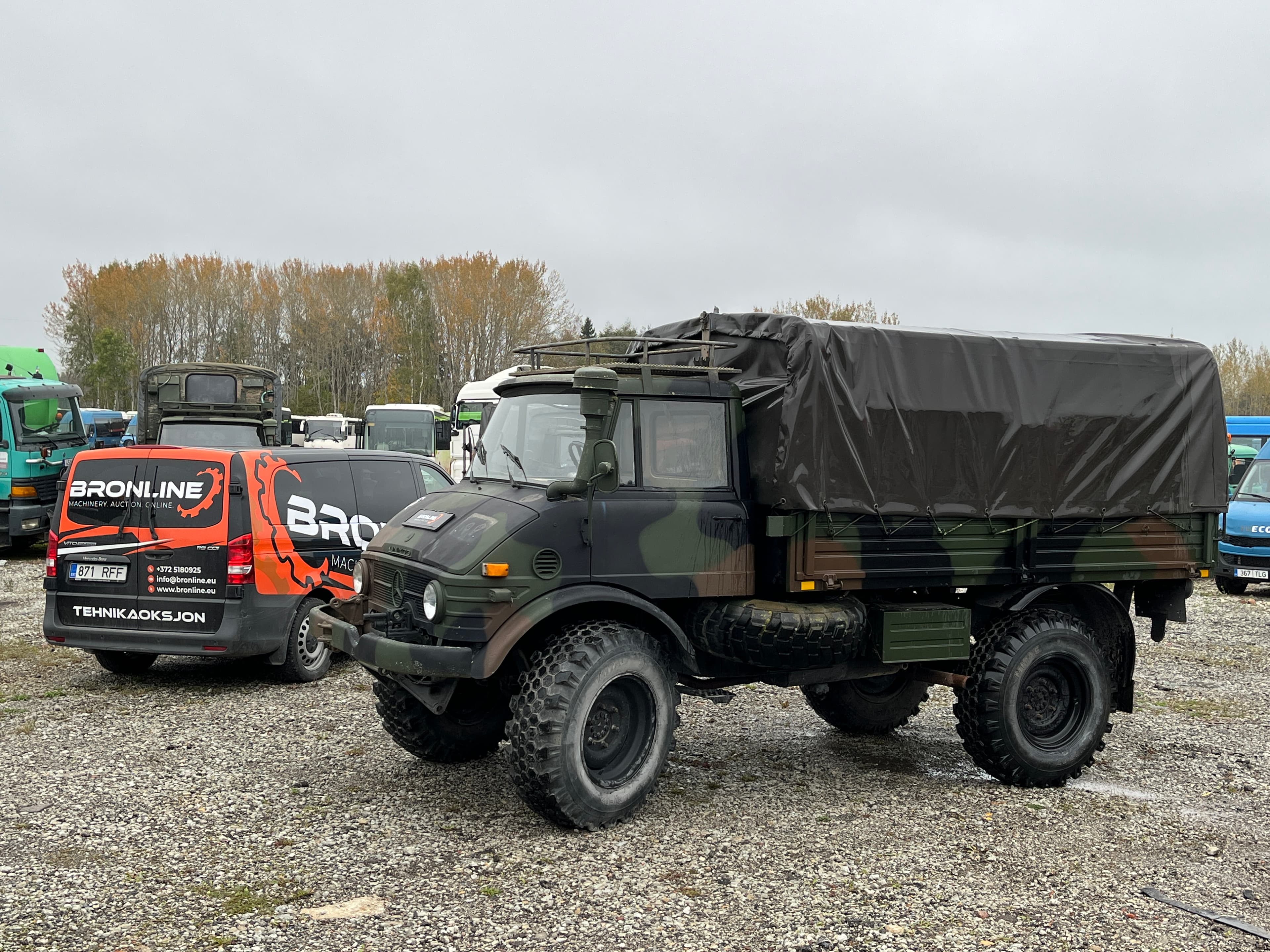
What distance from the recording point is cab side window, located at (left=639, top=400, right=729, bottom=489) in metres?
6.28

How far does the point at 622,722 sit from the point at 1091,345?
391 centimetres

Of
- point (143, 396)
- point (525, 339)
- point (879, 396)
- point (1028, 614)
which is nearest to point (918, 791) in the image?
point (1028, 614)

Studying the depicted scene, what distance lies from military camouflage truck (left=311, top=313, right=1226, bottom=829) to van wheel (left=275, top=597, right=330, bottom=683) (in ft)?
8.29

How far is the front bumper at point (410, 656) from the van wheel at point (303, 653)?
9.54ft

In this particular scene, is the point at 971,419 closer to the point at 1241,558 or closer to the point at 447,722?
the point at 447,722

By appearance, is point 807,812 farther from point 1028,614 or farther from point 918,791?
point 1028,614

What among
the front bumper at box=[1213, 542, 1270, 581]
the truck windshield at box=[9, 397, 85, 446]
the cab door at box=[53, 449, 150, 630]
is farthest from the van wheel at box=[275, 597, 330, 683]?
the front bumper at box=[1213, 542, 1270, 581]

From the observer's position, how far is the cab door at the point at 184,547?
27.7 feet

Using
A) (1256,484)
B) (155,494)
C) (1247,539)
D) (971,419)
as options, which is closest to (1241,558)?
(1247,539)

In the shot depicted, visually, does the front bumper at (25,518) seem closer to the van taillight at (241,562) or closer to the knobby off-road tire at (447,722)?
the van taillight at (241,562)

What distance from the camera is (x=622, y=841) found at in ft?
18.8

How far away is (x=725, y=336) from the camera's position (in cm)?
686

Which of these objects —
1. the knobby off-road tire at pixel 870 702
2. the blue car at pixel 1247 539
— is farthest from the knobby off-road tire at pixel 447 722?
the blue car at pixel 1247 539

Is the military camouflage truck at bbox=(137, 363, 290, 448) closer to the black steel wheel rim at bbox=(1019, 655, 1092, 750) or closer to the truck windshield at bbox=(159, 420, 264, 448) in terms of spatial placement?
the truck windshield at bbox=(159, 420, 264, 448)
